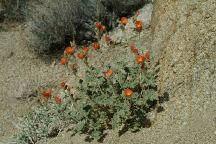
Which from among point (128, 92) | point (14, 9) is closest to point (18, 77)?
point (14, 9)

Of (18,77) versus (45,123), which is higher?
(45,123)

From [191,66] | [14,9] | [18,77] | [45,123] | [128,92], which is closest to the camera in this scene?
[128,92]

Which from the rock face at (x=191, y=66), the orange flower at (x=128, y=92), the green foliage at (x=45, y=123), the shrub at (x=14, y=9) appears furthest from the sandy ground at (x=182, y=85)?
the shrub at (x=14, y=9)

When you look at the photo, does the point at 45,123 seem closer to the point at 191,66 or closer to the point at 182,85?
the point at 182,85

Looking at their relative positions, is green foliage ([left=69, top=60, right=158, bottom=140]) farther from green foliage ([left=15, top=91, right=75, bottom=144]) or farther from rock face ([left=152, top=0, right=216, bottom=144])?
green foliage ([left=15, top=91, right=75, bottom=144])

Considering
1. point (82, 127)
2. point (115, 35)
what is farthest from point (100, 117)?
point (115, 35)

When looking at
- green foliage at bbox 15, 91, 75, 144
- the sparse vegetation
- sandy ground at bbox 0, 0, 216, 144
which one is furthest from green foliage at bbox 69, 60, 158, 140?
green foliage at bbox 15, 91, 75, 144

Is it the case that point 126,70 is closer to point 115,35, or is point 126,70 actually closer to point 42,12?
point 115,35
